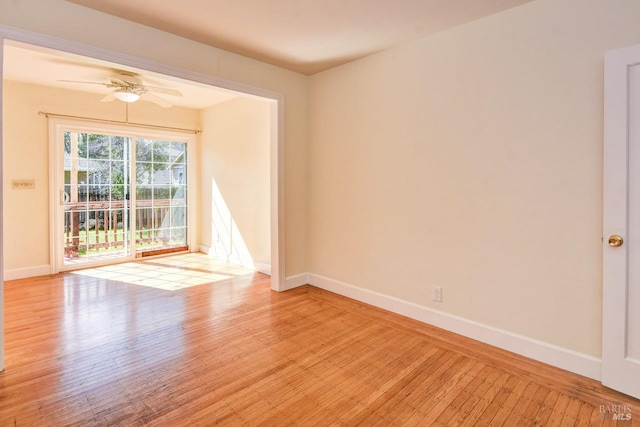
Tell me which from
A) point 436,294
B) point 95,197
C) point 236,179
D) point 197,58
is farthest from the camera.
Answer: point 236,179

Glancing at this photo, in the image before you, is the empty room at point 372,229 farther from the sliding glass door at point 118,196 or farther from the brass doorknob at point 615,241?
the sliding glass door at point 118,196

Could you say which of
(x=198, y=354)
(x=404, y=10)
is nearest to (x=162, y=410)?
(x=198, y=354)

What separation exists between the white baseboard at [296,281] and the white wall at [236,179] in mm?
778

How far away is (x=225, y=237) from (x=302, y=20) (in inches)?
151

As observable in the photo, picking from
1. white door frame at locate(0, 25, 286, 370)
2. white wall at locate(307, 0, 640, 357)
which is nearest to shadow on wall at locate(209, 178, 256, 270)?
white door frame at locate(0, 25, 286, 370)

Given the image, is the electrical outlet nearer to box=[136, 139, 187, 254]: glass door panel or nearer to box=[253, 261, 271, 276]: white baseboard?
box=[253, 261, 271, 276]: white baseboard

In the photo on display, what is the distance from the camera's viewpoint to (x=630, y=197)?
198cm

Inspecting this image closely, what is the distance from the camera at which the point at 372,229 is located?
352 cm

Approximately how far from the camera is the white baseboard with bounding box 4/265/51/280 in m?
4.47

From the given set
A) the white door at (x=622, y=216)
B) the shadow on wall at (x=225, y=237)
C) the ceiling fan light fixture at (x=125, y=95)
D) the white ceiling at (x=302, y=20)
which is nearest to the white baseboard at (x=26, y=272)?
the shadow on wall at (x=225, y=237)

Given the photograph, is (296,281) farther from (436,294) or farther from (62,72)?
(62,72)

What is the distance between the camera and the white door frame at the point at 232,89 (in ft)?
7.40

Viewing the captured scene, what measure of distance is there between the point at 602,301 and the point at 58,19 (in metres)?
4.14

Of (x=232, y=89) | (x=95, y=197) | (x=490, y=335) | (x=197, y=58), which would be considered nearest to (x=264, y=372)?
(x=490, y=335)
